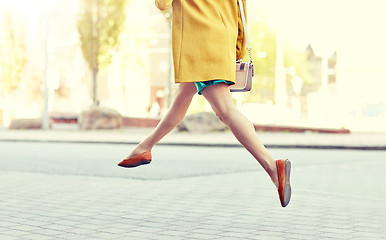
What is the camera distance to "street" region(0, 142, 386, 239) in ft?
17.5

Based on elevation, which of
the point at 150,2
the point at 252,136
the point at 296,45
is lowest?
the point at 252,136

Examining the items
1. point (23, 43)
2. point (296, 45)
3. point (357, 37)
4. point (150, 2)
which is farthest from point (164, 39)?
point (357, 37)

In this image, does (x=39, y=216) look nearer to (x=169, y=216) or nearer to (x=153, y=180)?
(x=169, y=216)

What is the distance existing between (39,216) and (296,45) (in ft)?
101

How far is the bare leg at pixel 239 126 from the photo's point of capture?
4344mm

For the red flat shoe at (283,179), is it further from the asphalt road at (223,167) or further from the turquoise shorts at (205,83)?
the asphalt road at (223,167)

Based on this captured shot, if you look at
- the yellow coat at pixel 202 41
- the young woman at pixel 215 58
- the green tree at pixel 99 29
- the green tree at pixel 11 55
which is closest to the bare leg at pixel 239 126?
the young woman at pixel 215 58

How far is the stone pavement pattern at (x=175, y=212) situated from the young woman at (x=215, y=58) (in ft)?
2.85

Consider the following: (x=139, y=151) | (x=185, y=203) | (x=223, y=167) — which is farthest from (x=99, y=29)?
(x=139, y=151)

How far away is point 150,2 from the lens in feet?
193

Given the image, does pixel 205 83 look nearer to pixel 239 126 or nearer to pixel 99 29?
pixel 239 126

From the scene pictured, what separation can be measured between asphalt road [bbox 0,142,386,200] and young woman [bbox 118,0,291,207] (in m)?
3.84

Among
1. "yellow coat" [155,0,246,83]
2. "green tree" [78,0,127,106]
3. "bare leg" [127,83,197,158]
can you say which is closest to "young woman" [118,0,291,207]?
"yellow coat" [155,0,246,83]

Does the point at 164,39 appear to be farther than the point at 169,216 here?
Yes
